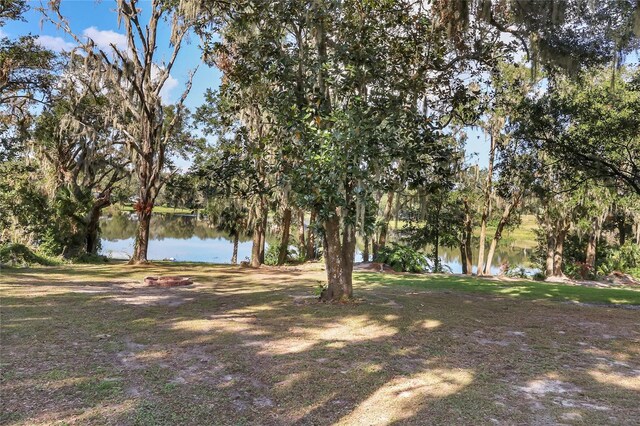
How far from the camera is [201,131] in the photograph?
23.4 m

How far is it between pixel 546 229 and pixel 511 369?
2333cm

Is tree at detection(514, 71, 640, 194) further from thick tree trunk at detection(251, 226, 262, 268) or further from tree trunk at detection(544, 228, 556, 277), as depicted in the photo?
tree trunk at detection(544, 228, 556, 277)

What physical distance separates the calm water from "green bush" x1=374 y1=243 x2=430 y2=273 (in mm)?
17571

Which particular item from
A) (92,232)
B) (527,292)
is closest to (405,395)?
(527,292)

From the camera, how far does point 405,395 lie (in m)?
4.08

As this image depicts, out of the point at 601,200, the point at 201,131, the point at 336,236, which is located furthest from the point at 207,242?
the point at 336,236

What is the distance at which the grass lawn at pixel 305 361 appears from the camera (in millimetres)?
3654

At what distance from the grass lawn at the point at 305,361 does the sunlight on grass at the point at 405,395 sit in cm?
2

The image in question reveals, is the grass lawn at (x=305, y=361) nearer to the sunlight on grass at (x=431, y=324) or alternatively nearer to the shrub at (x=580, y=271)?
the sunlight on grass at (x=431, y=324)

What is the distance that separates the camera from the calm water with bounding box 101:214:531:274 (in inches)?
1532

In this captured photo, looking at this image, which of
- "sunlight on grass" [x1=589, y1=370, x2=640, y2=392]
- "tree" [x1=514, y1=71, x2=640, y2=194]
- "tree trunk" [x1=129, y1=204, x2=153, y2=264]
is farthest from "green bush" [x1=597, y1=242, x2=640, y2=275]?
"tree trunk" [x1=129, y1=204, x2=153, y2=264]

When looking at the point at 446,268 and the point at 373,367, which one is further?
the point at 446,268

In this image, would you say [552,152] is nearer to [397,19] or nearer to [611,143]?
[611,143]

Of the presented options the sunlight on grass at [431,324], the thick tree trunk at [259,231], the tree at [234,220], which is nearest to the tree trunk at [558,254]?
the thick tree trunk at [259,231]
